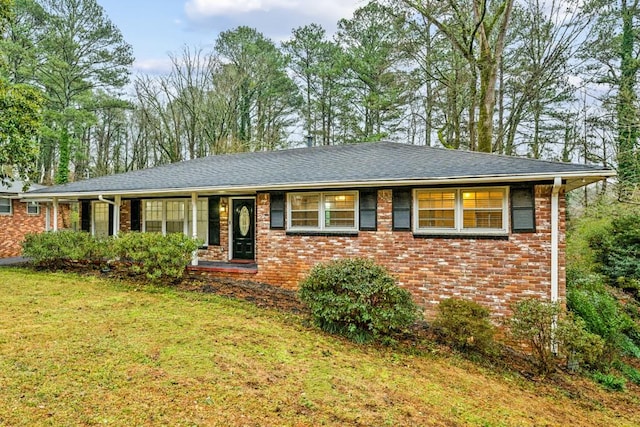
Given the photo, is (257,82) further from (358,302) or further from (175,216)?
(358,302)

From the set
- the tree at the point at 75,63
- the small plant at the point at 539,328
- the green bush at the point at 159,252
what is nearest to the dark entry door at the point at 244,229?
the green bush at the point at 159,252

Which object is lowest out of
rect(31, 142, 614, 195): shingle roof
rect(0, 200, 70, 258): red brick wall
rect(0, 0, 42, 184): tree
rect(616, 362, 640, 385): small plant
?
rect(616, 362, 640, 385): small plant

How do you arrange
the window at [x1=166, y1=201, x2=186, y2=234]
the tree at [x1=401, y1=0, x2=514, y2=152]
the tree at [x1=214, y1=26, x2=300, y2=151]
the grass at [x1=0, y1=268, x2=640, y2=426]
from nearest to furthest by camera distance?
the grass at [x1=0, y1=268, x2=640, y2=426] < the window at [x1=166, y1=201, x2=186, y2=234] < the tree at [x1=401, y1=0, x2=514, y2=152] < the tree at [x1=214, y1=26, x2=300, y2=151]

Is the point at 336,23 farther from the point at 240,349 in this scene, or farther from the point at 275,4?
the point at 240,349

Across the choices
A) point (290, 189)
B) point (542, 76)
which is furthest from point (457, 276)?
point (542, 76)

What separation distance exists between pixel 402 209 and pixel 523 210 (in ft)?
7.54

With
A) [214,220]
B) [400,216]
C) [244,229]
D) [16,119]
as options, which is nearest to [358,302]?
[400,216]

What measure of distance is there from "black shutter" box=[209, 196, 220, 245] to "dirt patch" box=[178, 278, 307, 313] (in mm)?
1931

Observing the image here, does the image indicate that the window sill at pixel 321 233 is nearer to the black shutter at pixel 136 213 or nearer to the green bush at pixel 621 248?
the black shutter at pixel 136 213

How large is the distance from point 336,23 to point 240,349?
20.4 metres

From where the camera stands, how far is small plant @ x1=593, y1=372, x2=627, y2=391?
5.81m

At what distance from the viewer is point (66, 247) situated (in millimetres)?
Answer: 10195

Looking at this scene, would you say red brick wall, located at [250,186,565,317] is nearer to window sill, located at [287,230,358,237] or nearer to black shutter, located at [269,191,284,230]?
window sill, located at [287,230,358,237]

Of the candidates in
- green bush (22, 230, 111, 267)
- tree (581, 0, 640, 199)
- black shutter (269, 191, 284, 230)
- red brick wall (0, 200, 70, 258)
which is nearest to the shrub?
black shutter (269, 191, 284, 230)
